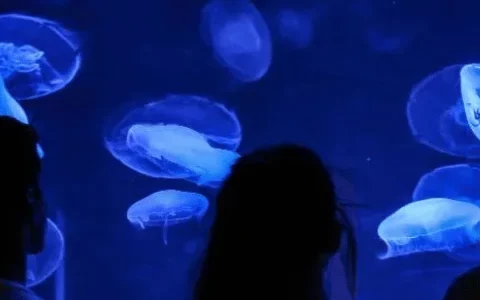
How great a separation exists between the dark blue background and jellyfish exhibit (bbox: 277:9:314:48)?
0.05 meters

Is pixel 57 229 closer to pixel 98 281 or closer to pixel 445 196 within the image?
pixel 98 281

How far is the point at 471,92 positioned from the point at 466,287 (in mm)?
2694

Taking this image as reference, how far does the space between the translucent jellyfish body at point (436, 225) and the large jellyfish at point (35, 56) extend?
1.96 meters

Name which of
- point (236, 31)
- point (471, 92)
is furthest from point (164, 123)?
point (471, 92)

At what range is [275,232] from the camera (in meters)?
0.89

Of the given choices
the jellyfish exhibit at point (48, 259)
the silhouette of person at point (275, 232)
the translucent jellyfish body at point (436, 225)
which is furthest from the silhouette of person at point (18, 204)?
the translucent jellyfish body at point (436, 225)

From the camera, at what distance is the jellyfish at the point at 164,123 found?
10.9ft

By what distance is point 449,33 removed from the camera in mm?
3496

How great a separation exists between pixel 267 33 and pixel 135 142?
955 mm

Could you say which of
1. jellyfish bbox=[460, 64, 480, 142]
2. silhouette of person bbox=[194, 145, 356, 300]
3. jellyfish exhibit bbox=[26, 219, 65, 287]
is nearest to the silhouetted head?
silhouette of person bbox=[194, 145, 356, 300]

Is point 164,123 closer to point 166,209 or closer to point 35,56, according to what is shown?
point 166,209

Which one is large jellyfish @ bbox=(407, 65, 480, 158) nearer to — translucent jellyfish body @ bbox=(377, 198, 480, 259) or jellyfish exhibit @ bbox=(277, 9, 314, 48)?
translucent jellyfish body @ bbox=(377, 198, 480, 259)

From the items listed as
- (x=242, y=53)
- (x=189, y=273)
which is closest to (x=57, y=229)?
(x=242, y=53)

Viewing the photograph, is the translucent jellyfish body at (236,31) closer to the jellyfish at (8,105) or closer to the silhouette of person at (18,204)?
the jellyfish at (8,105)
